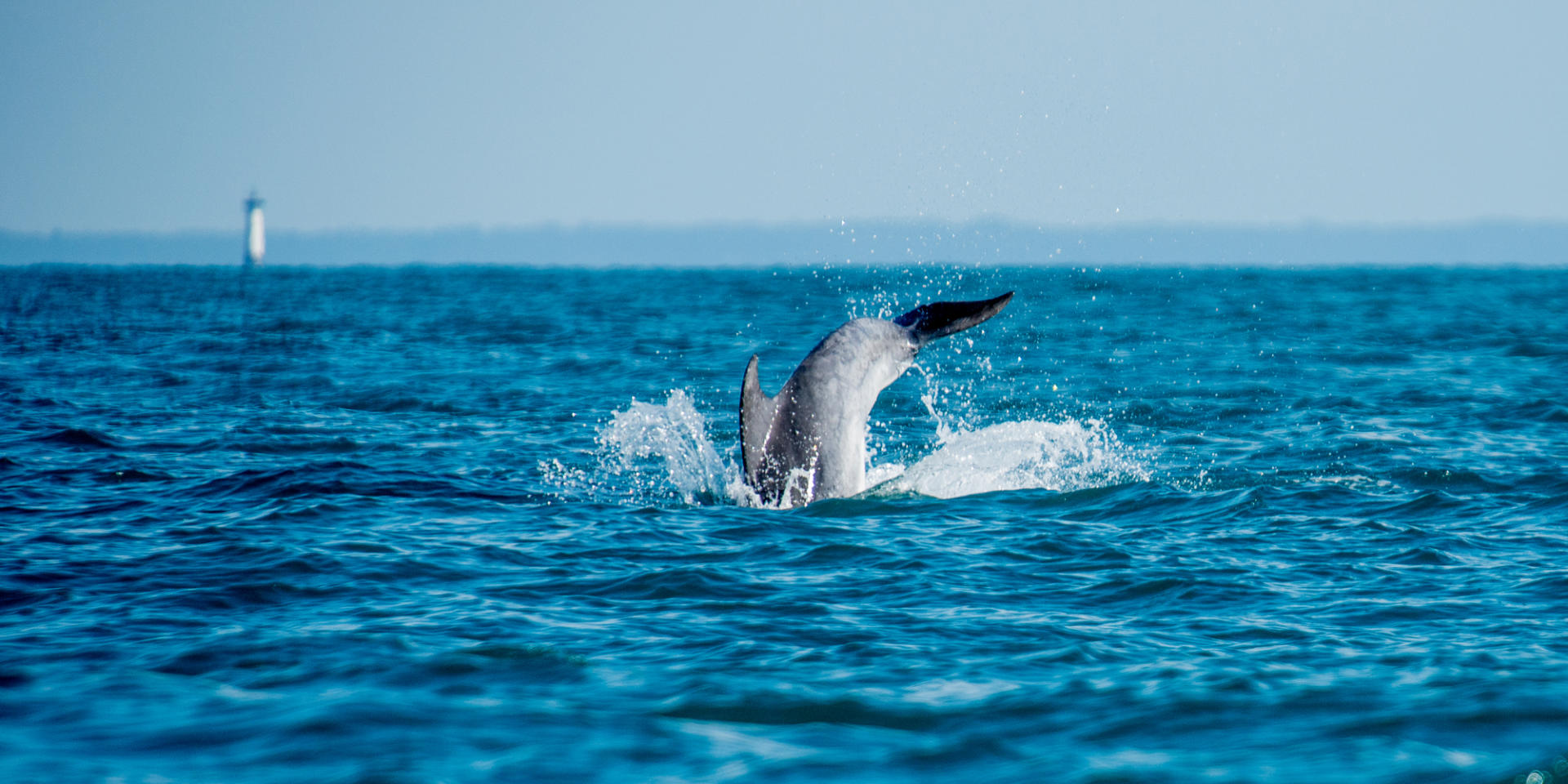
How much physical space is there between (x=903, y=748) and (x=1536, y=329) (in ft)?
133

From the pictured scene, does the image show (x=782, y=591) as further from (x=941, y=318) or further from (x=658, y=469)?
(x=658, y=469)

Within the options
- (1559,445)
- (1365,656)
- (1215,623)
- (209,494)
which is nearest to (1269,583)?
(1215,623)

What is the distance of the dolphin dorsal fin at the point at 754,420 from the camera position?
43.8 ft

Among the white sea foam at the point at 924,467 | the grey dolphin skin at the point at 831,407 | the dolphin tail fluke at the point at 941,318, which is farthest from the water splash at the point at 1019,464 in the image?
the dolphin tail fluke at the point at 941,318

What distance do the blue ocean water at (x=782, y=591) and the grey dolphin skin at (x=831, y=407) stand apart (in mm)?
318

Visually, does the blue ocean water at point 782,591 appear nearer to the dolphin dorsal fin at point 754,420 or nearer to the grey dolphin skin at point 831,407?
the grey dolphin skin at point 831,407

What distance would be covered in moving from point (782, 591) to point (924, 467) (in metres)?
5.91

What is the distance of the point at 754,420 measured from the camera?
13609 millimetres

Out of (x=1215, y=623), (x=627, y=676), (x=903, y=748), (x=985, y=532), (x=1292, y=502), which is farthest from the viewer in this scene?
(x=1292, y=502)

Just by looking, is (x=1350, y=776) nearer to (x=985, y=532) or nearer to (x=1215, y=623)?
(x=1215, y=623)

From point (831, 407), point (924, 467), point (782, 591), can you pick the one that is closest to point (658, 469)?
point (924, 467)

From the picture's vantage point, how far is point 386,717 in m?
8.20

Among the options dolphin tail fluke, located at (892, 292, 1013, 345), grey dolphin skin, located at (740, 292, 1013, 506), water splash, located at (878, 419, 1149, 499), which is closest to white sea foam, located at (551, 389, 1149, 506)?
water splash, located at (878, 419, 1149, 499)

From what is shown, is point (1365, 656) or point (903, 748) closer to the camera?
point (903, 748)
